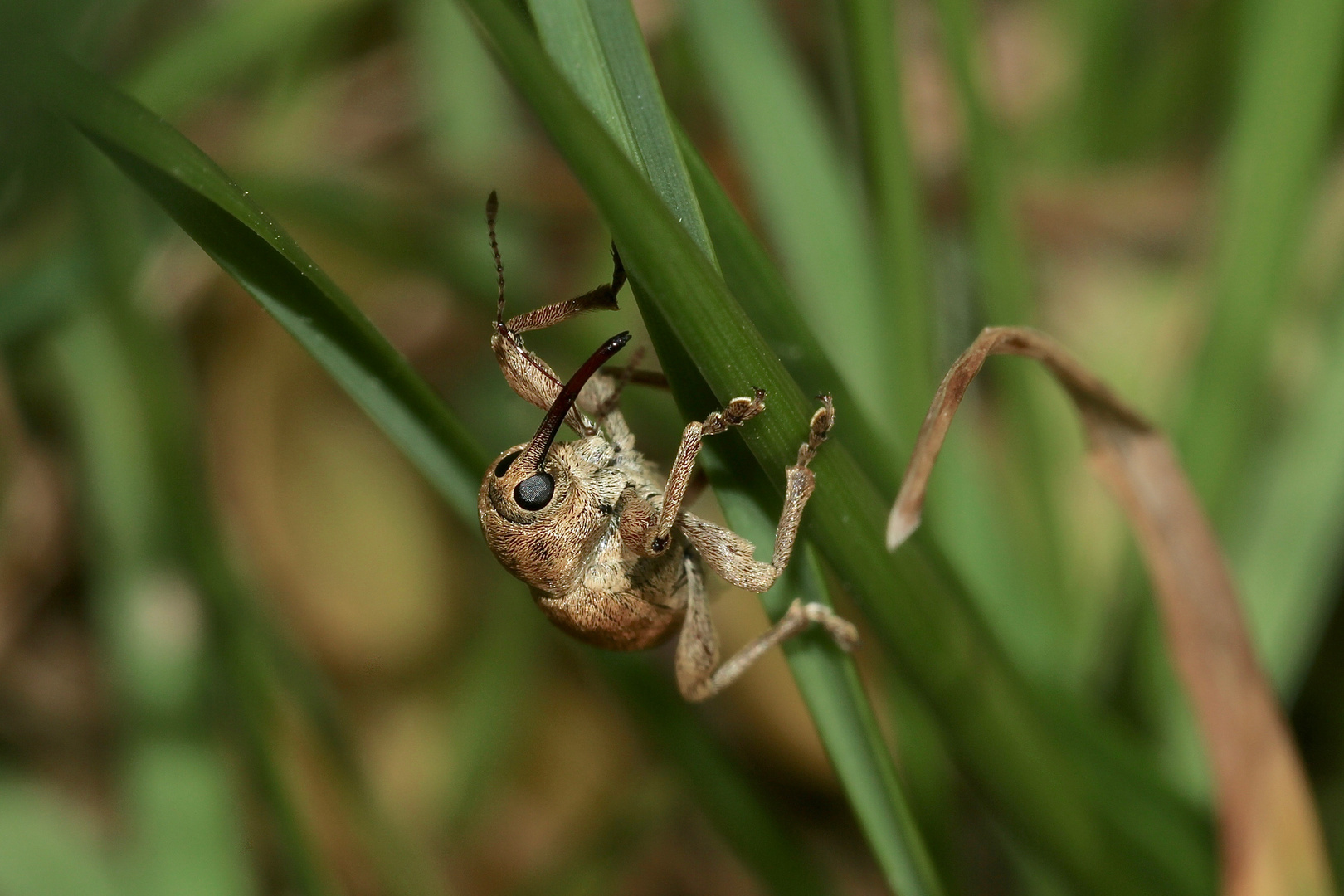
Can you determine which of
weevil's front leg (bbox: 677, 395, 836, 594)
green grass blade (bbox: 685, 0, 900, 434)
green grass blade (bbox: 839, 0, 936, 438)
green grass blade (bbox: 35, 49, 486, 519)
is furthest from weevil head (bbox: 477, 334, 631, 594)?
green grass blade (bbox: 685, 0, 900, 434)

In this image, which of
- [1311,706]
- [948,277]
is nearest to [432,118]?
[948,277]

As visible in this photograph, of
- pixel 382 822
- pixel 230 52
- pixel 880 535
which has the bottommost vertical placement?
pixel 382 822

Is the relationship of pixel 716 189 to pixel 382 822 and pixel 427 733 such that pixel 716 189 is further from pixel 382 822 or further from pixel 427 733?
pixel 427 733

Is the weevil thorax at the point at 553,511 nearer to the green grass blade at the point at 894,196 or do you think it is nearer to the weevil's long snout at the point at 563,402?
the weevil's long snout at the point at 563,402

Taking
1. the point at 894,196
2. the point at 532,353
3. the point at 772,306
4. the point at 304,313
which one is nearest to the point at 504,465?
the point at 532,353

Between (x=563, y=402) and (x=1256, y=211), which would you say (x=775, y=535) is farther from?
(x=1256, y=211)

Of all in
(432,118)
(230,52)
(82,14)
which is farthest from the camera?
(432,118)
